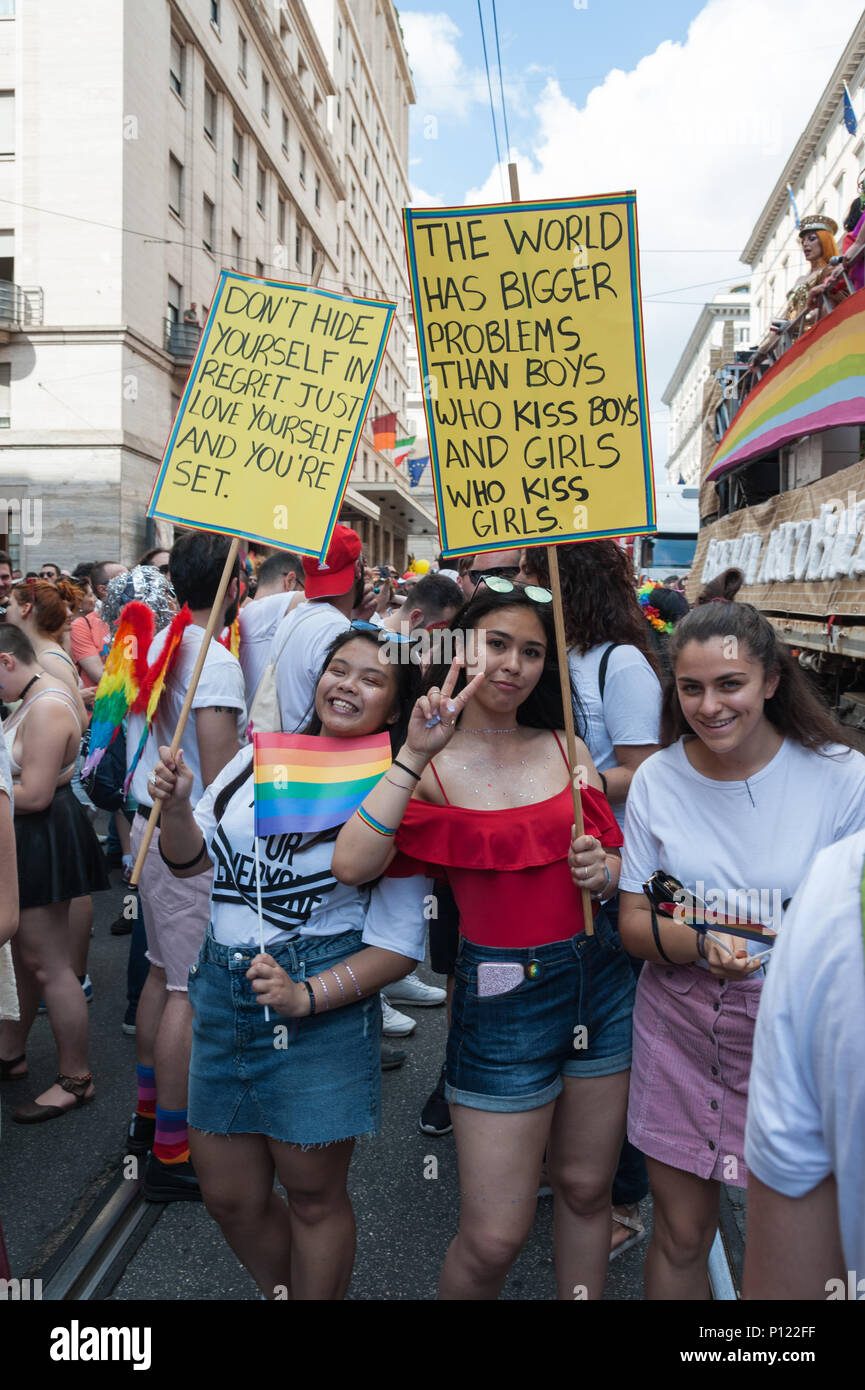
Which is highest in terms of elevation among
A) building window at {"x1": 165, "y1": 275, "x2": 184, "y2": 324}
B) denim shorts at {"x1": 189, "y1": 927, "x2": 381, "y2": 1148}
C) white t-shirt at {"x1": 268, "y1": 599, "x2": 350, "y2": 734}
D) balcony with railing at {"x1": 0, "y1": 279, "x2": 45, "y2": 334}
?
building window at {"x1": 165, "y1": 275, "x2": 184, "y2": 324}

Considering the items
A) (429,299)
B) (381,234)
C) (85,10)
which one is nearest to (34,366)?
(85,10)

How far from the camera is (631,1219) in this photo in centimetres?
314

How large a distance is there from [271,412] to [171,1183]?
2483mm

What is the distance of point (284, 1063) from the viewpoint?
2.25 m

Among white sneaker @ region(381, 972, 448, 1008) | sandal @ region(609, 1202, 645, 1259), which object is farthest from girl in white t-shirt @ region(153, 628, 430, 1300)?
white sneaker @ region(381, 972, 448, 1008)

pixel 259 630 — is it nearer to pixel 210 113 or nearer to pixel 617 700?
pixel 617 700

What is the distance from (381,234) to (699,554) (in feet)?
163

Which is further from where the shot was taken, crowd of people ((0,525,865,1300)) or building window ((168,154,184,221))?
building window ((168,154,184,221))

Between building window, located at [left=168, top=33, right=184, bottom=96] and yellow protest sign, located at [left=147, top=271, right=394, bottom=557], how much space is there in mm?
25020

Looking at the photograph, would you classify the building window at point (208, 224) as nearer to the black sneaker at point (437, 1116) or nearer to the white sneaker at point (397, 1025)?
the white sneaker at point (397, 1025)

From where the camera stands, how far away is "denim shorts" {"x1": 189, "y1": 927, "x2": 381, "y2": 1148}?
7.32ft

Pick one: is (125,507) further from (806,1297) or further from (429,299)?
(806,1297)

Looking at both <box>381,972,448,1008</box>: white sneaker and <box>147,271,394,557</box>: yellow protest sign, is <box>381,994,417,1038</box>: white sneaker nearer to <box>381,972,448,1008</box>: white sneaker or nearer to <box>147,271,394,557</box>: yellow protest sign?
<box>381,972,448,1008</box>: white sneaker

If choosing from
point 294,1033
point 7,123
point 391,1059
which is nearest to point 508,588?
point 294,1033
